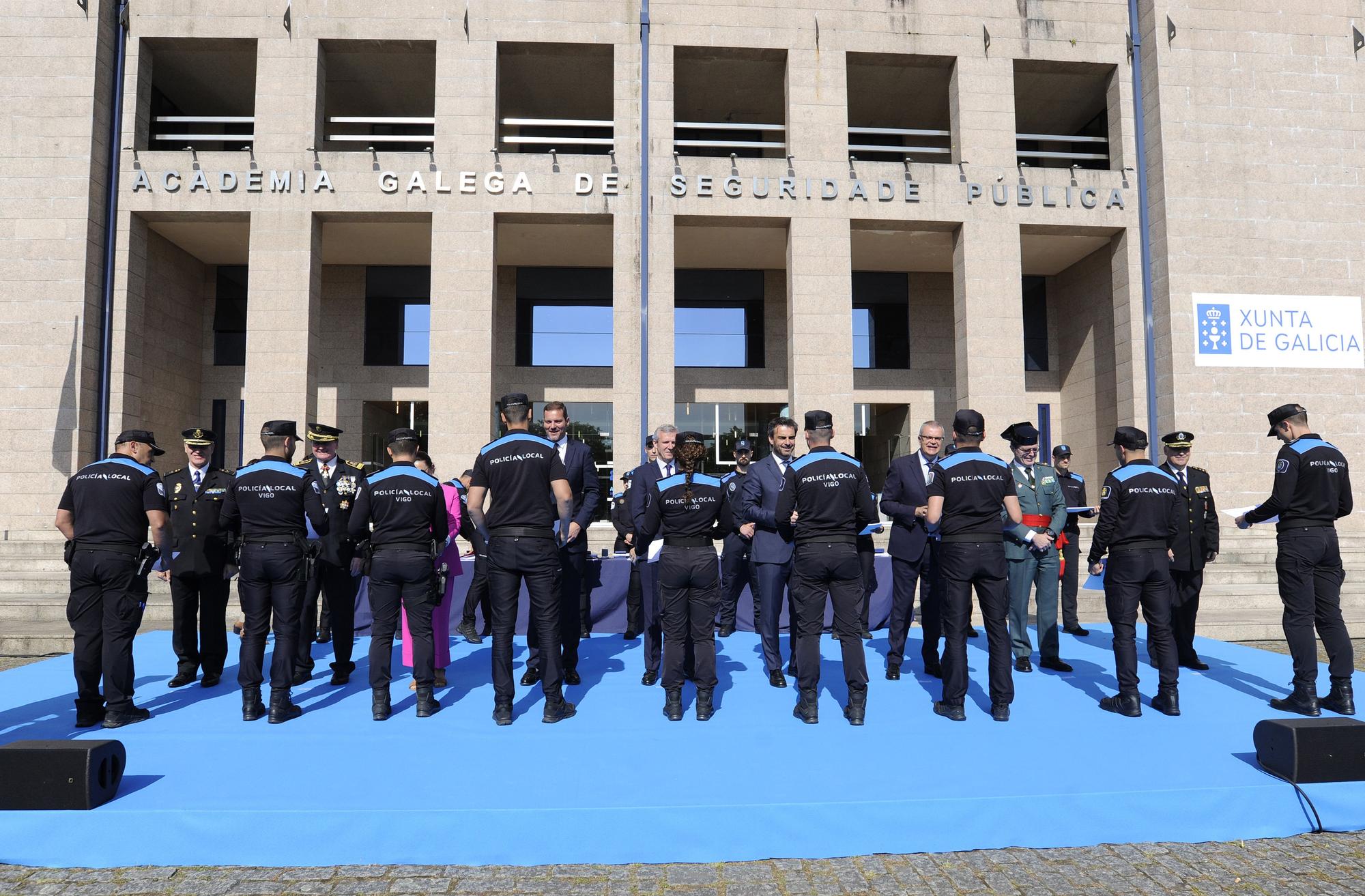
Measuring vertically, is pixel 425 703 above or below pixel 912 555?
below

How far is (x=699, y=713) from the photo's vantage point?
5227mm

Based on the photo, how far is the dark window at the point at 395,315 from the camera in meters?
17.6

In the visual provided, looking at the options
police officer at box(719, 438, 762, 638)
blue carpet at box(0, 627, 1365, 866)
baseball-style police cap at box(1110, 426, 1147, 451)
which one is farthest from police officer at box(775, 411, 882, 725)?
baseball-style police cap at box(1110, 426, 1147, 451)

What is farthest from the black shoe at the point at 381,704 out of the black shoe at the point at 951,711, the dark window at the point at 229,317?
the dark window at the point at 229,317

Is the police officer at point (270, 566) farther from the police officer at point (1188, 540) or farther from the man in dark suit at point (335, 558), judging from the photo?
the police officer at point (1188, 540)

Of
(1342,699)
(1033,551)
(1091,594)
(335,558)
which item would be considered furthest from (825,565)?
(1091,594)

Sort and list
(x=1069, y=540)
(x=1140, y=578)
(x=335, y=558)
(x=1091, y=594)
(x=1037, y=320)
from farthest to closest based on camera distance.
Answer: (x=1037, y=320)
(x=1091, y=594)
(x=1069, y=540)
(x=335, y=558)
(x=1140, y=578)

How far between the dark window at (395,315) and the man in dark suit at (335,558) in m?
11.6

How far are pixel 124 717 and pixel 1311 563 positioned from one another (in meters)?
8.30

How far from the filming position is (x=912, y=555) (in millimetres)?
6629

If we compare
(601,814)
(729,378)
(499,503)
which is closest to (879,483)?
(729,378)

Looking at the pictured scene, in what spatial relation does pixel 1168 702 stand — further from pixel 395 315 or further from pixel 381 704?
pixel 395 315

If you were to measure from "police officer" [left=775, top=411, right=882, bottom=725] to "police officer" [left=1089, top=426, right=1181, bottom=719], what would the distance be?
188cm

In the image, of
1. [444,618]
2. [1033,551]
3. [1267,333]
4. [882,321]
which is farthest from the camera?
[882,321]
